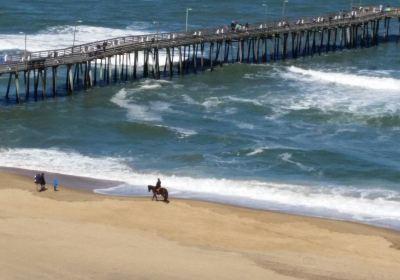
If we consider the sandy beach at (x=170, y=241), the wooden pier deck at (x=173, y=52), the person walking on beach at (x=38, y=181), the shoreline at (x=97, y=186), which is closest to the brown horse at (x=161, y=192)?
the sandy beach at (x=170, y=241)

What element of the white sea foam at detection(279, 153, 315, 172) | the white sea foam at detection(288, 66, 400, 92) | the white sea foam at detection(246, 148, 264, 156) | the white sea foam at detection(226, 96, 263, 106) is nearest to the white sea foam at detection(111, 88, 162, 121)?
the white sea foam at detection(226, 96, 263, 106)

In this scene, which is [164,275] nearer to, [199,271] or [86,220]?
[199,271]

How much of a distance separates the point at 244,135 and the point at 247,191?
30.7 feet

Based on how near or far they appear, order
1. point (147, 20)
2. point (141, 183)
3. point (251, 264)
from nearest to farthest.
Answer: point (251, 264)
point (141, 183)
point (147, 20)

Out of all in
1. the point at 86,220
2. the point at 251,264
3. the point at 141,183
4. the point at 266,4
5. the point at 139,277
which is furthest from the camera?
the point at 266,4

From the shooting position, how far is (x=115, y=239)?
103 feet

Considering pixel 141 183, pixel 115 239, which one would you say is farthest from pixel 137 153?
pixel 115 239

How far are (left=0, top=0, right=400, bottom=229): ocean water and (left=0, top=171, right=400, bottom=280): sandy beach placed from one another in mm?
2159

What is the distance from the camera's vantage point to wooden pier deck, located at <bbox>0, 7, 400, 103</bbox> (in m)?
56.2

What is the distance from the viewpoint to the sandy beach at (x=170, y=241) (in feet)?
92.7

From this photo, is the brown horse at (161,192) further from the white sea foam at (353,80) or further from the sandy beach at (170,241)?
the white sea foam at (353,80)

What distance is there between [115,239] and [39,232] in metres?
2.44

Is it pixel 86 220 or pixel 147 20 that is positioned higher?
pixel 147 20

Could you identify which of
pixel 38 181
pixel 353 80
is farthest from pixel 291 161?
pixel 353 80
